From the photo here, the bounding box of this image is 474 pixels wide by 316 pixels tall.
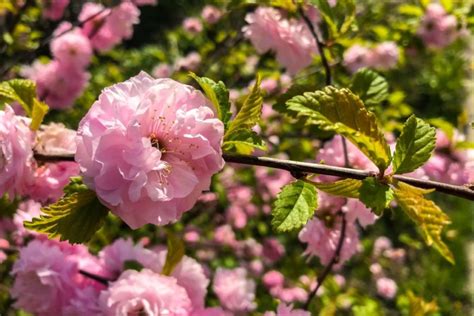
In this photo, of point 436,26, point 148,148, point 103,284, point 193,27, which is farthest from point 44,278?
point 193,27

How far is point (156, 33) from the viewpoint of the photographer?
817 cm

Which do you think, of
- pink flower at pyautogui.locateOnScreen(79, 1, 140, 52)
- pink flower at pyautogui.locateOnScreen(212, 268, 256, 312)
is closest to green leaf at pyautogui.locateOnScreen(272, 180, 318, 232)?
pink flower at pyautogui.locateOnScreen(212, 268, 256, 312)

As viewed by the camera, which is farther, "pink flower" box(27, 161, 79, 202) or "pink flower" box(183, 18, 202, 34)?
"pink flower" box(183, 18, 202, 34)

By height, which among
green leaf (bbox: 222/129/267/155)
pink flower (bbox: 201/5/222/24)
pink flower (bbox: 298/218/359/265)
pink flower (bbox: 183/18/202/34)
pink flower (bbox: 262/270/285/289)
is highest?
green leaf (bbox: 222/129/267/155)

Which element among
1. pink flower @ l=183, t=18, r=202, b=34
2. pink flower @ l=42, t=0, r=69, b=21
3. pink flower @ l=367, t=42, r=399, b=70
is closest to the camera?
pink flower @ l=42, t=0, r=69, b=21

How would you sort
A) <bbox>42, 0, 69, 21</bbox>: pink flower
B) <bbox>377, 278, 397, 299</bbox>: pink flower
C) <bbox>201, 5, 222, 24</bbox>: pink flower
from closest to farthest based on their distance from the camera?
<bbox>42, 0, 69, 21</bbox>: pink flower → <bbox>201, 5, 222, 24</bbox>: pink flower → <bbox>377, 278, 397, 299</bbox>: pink flower

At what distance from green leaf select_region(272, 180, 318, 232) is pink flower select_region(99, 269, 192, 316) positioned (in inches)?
10.8

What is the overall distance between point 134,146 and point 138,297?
0.34 meters

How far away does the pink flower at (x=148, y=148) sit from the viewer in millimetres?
696

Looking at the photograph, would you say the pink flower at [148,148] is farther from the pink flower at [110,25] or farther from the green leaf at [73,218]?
the pink flower at [110,25]

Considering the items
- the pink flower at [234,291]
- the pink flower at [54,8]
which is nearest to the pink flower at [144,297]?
the pink flower at [234,291]

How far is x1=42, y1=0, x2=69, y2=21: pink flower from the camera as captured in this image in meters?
2.24

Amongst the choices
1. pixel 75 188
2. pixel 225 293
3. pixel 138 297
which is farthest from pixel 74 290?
pixel 225 293

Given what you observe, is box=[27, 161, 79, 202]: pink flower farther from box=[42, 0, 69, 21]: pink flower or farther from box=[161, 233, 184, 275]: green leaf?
box=[42, 0, 69, 21]: pink flower
